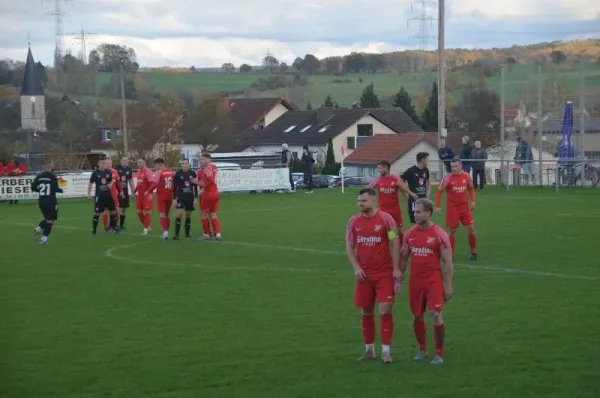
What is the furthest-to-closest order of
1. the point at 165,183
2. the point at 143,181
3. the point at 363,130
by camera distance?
the point at 363,130, the point at 143,181, the point at 165,183

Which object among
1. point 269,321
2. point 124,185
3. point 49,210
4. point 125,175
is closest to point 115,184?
point 124,185

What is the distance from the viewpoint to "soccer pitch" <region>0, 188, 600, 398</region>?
1012 cm

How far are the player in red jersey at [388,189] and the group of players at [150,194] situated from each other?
5.49 metres

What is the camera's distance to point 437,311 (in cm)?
1077

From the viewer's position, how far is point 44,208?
965 inches

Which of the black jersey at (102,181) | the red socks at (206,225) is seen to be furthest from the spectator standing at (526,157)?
the black jersey at (102,181)

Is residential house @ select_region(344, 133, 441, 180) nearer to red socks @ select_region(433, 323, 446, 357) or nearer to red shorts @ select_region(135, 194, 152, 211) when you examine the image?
red shorts @ select_region(135, 194, 152, 211)

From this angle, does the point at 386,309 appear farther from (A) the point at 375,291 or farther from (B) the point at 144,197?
(B) the point at 144,197

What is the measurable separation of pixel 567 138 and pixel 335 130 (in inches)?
1924

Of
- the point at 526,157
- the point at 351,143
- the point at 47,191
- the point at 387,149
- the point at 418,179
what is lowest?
the point at 47,191

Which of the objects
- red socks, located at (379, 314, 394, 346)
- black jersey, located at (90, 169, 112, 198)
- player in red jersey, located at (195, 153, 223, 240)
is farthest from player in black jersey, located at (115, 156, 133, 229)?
red socks, located at (379, 314, 394, 346)

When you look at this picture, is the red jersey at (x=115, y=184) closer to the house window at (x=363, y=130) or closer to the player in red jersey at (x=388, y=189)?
the player in red jersey at (x=388, y=189)

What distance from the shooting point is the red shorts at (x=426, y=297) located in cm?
1077

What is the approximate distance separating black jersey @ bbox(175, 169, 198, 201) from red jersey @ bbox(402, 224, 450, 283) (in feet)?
45.2
